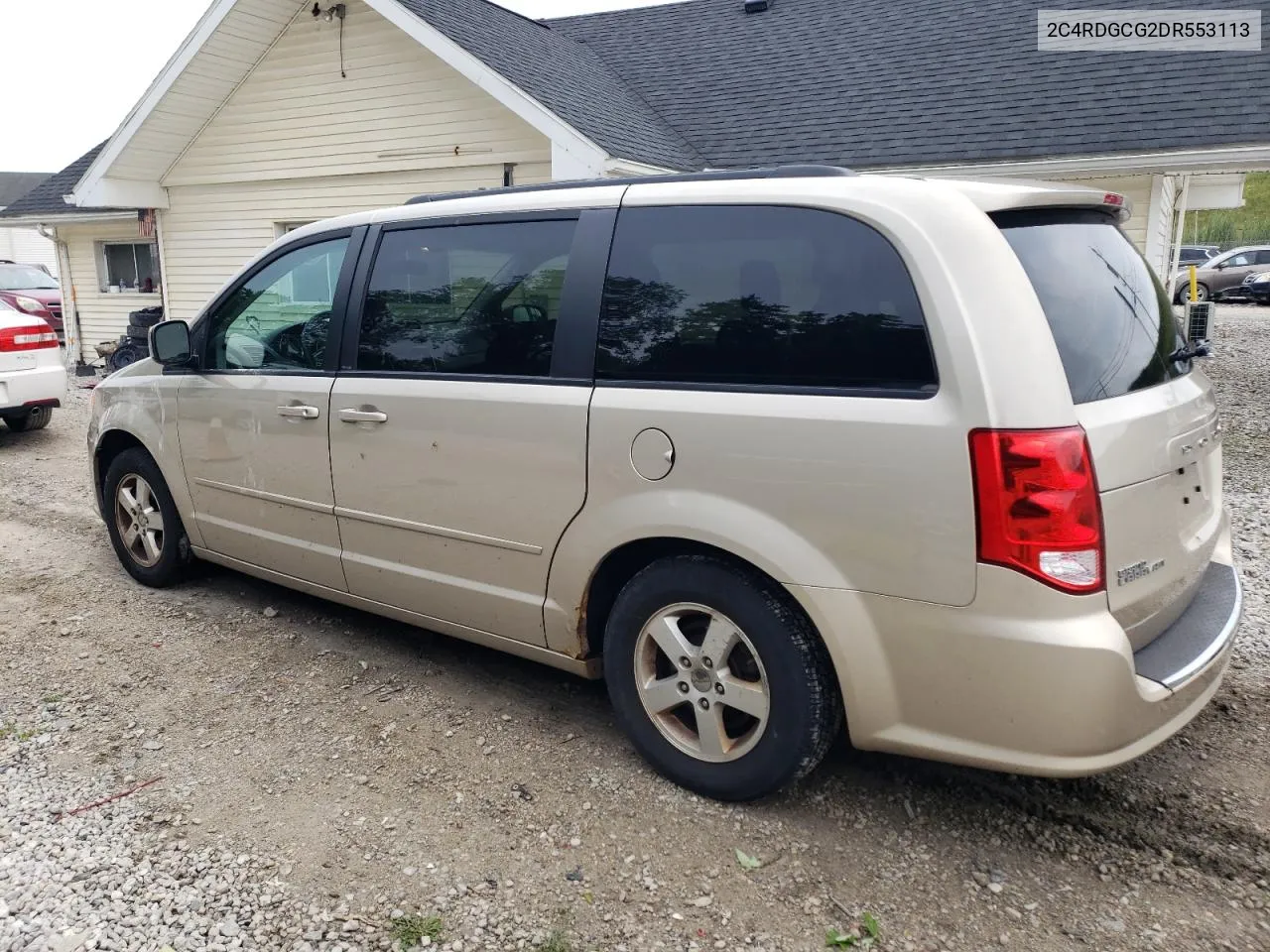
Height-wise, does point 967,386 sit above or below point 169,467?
above

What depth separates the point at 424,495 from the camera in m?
3.51

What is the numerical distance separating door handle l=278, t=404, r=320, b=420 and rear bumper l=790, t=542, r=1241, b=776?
85.7 inches

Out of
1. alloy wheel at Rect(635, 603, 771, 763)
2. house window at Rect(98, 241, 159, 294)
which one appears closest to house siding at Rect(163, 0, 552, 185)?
house window at Rect(98, 241, 159, 294)

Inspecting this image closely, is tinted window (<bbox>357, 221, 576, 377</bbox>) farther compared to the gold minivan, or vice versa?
tinted window (<bbox>357, 221, 576, 377</bbox>)

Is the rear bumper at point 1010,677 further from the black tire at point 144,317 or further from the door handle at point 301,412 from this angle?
the black tire at point 144,317

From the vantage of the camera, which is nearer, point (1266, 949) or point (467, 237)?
point (1266, 949)

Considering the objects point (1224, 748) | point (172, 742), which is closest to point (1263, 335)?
point (1224, 748)

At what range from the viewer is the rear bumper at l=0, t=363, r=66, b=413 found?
8.64 meters

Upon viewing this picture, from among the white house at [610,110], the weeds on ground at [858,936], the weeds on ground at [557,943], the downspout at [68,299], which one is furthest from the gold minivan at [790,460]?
the downspout at [68,299]

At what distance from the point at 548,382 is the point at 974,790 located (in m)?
1.89

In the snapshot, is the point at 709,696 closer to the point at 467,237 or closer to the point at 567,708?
the point at 567,708

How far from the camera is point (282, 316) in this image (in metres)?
4.15

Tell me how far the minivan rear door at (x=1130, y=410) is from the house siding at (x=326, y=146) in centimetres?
823

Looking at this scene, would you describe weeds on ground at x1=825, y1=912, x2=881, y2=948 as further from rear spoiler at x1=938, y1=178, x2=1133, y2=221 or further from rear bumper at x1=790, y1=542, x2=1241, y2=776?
rear spoiler at x1=938, y1=178, x2=1133, y2=221
